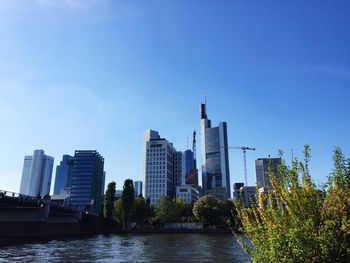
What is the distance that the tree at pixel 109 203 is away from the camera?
14400 cm

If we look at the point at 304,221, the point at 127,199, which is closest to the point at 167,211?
the point at 127,199

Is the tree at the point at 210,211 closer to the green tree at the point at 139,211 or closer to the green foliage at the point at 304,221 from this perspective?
the green tree at the point at 139,211

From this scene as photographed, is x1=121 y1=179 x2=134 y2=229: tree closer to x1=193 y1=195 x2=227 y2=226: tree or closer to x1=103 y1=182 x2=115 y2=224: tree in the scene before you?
x1=103 y1=182 x2=115 y2=224: tree

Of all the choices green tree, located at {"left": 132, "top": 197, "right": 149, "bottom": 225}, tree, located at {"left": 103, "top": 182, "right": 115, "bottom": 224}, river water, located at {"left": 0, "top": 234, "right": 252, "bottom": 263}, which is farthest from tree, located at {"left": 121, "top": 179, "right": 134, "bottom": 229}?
river water, located at {"left": 0, "top": 234, "right": 252, "bottom": 263}

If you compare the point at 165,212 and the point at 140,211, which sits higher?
the point at 165,212

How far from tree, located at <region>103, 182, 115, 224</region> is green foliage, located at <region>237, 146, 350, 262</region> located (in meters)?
139

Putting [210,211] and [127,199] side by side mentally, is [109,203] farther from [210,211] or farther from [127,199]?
[210,211]

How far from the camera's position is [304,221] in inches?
370

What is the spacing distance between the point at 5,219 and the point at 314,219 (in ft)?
313

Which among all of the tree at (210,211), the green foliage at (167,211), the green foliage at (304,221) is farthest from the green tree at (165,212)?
the green foliage at (304,221)

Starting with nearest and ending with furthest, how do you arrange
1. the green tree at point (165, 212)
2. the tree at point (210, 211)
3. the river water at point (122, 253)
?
1. the river water at point (122, 253)
2. the tree at point (210, 211)
3. the green tree at point (165, 212)

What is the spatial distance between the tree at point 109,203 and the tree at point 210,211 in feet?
125

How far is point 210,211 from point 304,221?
145m

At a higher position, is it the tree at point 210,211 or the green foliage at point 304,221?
the tree at point 210,211
